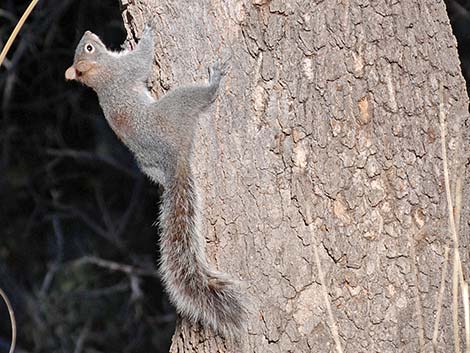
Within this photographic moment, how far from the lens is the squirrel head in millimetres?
2750

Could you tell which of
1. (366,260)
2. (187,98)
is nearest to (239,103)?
(187,98)

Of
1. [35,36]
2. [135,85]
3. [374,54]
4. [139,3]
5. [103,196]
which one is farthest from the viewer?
[103,196]

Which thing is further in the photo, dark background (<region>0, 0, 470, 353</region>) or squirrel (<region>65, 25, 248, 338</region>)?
dark background (<region>0, 0, 470, 353</region>)

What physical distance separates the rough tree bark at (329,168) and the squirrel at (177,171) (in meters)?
0.05

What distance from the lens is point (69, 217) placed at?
5156 mm

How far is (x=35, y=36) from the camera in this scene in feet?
15.8

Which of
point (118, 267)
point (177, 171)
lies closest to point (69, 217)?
point (118, 267)

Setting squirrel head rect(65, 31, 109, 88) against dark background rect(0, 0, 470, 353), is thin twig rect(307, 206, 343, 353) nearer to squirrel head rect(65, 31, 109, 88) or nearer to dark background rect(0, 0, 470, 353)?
squirrel head rect(65, 31, 109, 88)

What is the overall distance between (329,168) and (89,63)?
94 centimetres

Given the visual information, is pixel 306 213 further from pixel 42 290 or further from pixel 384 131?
pixel 42 290

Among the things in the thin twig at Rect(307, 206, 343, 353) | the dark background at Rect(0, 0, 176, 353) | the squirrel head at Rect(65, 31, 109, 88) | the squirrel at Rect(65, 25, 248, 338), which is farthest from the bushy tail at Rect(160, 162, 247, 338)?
the dark background at Rect(0, 0, 176, 353)

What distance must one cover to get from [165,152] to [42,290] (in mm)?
2949

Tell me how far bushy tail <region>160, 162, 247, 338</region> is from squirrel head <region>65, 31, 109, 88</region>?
51 centimetres

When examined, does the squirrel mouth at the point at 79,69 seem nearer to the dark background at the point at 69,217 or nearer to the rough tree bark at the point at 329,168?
the rough tree bark at the point at 329,168
